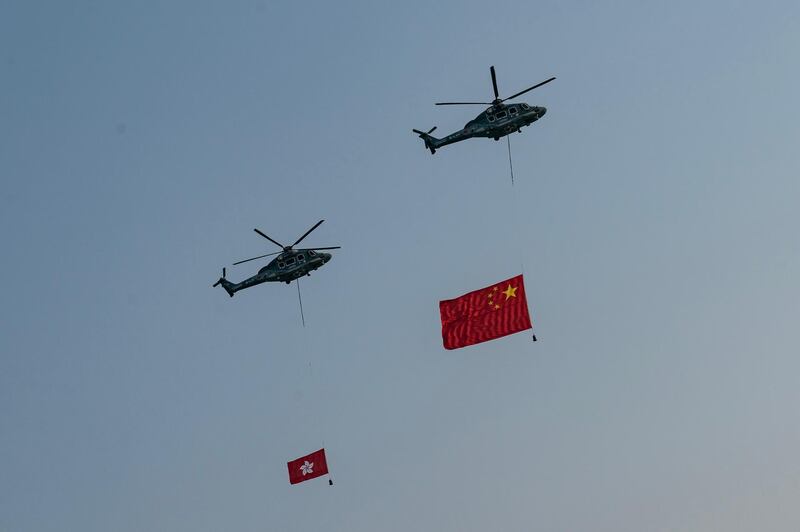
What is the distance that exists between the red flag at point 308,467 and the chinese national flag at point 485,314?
84.4 feet

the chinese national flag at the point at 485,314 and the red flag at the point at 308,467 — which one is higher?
the chinese national flag at the point at 485,314

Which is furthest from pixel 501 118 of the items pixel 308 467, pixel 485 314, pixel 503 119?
pixel 308 467

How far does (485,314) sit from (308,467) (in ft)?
98.7

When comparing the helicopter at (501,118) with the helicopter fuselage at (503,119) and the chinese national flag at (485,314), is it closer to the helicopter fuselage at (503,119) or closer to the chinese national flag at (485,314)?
the helicopter fuselage at (503,119)

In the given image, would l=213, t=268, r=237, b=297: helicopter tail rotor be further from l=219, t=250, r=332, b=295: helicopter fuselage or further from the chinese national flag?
the chinese national flag

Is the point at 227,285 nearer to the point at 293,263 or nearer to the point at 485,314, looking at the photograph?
the point at 293,263

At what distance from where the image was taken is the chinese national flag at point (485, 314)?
101 meters

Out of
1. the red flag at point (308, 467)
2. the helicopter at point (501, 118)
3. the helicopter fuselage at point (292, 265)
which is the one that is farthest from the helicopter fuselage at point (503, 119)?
the red flag at point (308, 467)

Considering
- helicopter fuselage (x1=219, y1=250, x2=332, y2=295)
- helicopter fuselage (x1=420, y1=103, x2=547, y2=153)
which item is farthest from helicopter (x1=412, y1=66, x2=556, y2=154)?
helicopter fuselage (x1=219, y1=250, x2=332, y2=295)

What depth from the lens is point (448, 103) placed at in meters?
114

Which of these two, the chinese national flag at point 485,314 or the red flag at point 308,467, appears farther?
the red flag at point 308,467

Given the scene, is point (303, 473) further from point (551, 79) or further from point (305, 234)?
point (551, 79)

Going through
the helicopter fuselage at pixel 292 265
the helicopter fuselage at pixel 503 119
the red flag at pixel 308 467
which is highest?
the helicopter fuselage at pixel 503 119

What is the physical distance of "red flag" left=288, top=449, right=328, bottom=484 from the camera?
406ft
